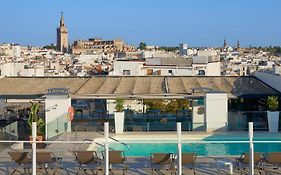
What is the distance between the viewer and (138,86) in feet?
73.2

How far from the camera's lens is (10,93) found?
21.4m

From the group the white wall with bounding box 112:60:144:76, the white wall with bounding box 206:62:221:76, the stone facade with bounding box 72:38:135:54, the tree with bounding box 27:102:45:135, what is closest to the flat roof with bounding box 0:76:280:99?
the tree with bounding box 27:102:45:135

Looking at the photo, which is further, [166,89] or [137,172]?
[166,89]

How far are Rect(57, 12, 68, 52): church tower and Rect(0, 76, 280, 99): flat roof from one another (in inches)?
5945

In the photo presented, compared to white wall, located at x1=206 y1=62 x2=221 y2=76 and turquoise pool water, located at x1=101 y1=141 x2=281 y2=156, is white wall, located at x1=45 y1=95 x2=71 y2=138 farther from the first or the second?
white wall, located at x1=206 y1=62 x2=221 y2=76

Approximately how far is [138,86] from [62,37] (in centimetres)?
15960

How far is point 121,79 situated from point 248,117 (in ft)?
27.9

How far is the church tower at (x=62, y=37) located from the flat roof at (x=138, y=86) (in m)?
151

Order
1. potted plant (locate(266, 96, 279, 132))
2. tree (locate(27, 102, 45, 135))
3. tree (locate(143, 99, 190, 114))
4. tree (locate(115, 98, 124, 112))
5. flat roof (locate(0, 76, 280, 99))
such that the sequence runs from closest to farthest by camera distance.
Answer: tree (locate(27, 102, 45, 135)) < potted plant (locate(266, 96, 279, 132)) < tree (locate(115, 98, 124, 112)) < flat roof (locate(0, 76, 280, 99)) < tree (locate(143, 99, 190, 114))

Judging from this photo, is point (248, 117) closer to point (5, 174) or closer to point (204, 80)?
point (204, 80)

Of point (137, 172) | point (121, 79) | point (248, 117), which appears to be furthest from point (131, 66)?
point (137, 172)

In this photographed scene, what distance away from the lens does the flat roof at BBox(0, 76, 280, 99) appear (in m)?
19.5

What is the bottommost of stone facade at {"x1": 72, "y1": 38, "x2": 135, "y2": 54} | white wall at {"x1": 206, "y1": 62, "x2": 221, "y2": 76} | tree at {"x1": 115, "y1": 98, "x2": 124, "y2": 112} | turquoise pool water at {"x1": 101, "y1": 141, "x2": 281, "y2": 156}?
turquoise pool water at {"x1": 101, "y1": 141, "x2": 281, "y2": 156}

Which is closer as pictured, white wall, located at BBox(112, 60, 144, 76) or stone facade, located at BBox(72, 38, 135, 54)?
white wall, located at BBox(112, 60, 144, 76)
